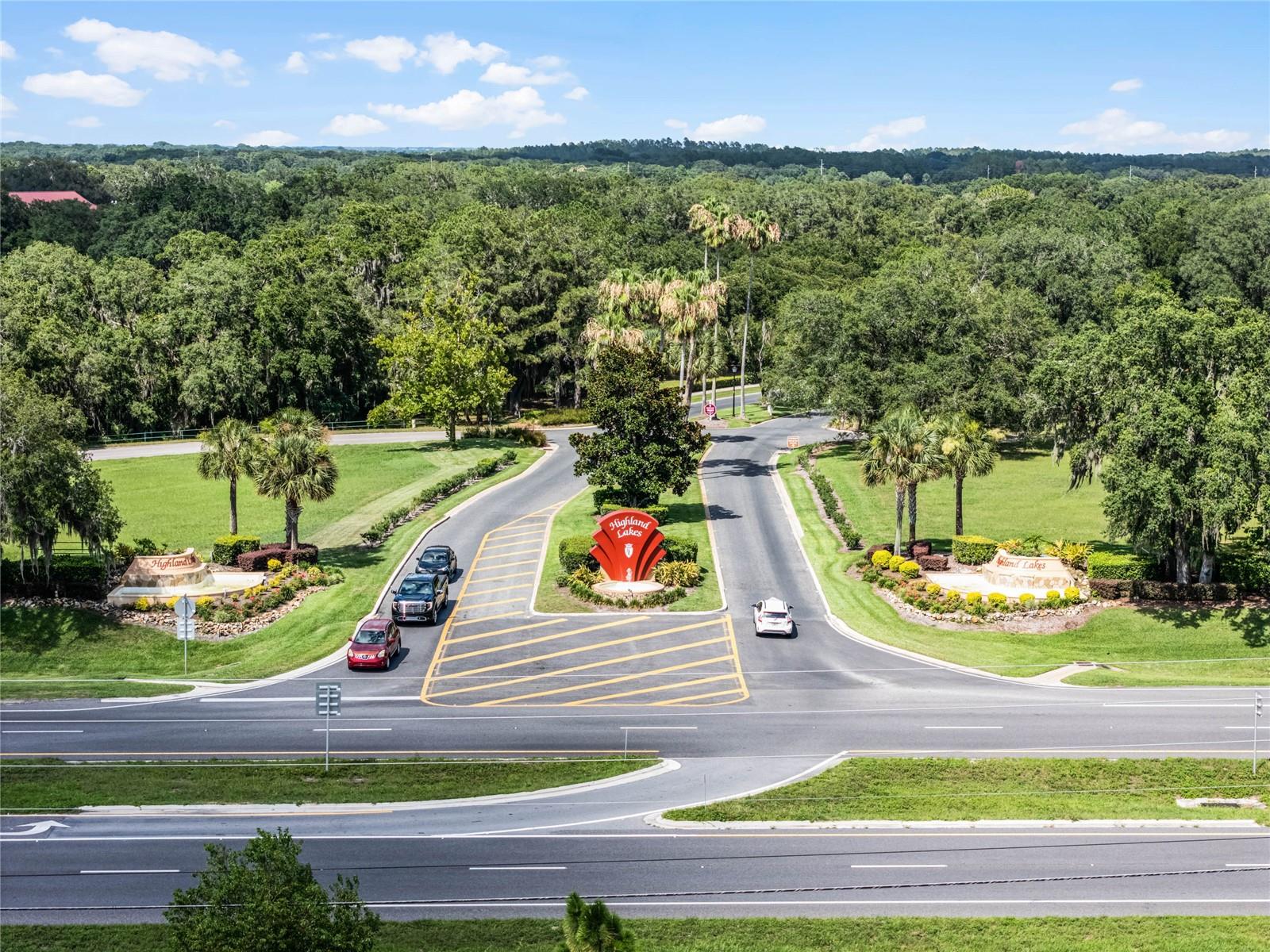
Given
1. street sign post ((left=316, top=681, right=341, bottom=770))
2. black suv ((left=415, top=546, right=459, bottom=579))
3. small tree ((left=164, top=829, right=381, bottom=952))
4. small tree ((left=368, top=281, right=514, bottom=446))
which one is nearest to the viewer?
small tree ((left=164, top=829, right=381, bottom=952))

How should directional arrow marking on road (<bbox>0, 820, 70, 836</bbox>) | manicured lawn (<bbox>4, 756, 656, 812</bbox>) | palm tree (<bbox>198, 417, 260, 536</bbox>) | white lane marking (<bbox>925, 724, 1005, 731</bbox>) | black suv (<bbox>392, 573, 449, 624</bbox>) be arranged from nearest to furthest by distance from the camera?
directional arrow marking on road (<bbox>0, 820, 70, 836</bbox>)
manicured lawn (<bbox>4, 756, 656, 812</bbox>)
white lane marking (<bbox>925, 724, 1005, 731</bbox>)
black suv (<bbox>392, 573, 449, 624</bbox>)
palm tree (<bbox>198, 417, 260, 536</bbox>)

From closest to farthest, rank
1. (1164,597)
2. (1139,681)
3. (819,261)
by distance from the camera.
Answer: (1139,681), (1164,597), (819,261)

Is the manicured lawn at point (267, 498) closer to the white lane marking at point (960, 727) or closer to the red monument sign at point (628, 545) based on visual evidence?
the red monument sign at point (628, 545)

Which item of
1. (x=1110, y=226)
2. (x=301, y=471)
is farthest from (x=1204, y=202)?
(x=301, y=471)

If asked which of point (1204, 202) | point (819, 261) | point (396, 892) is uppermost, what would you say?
point (1204, 202)

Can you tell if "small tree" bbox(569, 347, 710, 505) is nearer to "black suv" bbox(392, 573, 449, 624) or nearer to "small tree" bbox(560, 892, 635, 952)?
"black suv" bbox(392, 573, 449, 624)

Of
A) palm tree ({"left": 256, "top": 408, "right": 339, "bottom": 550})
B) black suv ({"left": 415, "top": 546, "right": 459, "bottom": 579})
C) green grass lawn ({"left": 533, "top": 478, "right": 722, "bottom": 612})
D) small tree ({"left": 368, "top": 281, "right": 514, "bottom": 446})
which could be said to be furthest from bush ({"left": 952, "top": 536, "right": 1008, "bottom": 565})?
small tree ({"left": 368, "top": 281, "right": 514, "bottom": 446})

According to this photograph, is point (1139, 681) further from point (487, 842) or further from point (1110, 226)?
point (1110, 226)

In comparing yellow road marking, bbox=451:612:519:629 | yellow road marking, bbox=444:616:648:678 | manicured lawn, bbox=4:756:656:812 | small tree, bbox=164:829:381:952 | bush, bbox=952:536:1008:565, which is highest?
small tree, bbox=164:829:381:952
